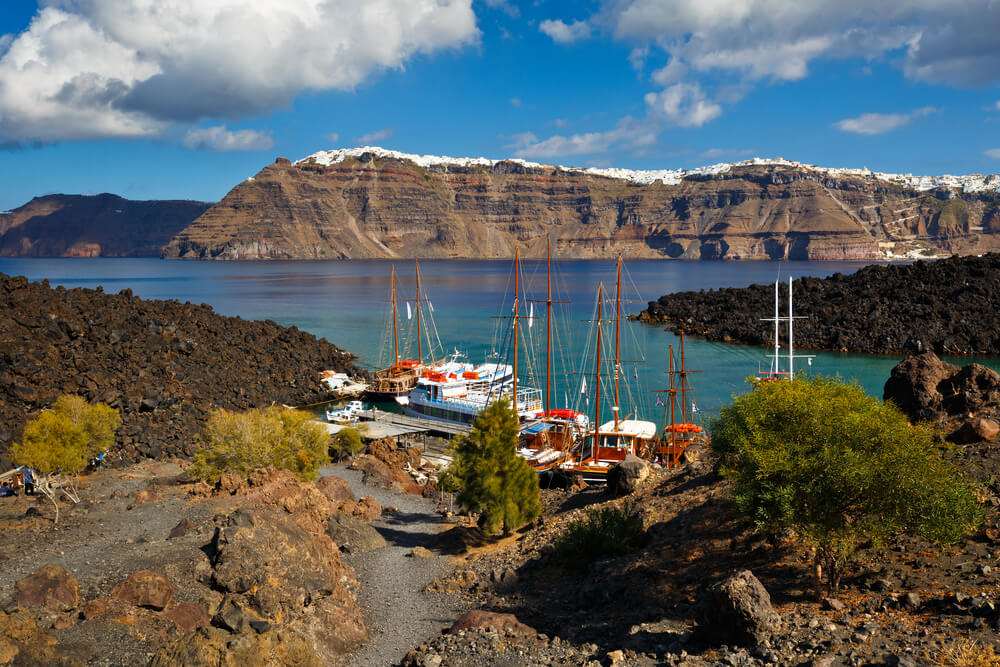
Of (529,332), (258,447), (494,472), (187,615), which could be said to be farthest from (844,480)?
(529,332)

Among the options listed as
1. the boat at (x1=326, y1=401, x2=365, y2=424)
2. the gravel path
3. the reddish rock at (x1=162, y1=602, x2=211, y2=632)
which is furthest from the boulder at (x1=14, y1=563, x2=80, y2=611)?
the boat at (x1=326, y1=401, x2=365, y2=424)

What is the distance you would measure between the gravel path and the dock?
1665cm

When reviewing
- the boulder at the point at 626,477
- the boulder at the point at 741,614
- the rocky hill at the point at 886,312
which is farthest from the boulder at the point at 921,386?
the rocky hill at the point at 886,312

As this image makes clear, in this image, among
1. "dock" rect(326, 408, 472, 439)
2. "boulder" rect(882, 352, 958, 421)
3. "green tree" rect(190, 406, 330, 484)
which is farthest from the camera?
"dock" rect(326, 408, 472, 439)

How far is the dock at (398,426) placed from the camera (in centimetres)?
4433

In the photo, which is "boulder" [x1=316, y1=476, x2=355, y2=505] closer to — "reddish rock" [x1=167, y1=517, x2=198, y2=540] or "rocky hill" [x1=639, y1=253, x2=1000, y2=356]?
"reddish rock" [x1=167, y1=517, x2=198, y2=540]

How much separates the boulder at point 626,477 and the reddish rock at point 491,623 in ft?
29.3

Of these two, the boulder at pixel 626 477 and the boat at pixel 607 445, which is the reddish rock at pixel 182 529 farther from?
the boat at pixel 607 445

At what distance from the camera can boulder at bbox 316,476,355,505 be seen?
27.3 m

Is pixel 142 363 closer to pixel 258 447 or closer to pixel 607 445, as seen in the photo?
pixel 258 447

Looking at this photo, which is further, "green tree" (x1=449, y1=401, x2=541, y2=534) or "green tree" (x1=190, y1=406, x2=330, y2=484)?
"green tree" (x1=190, y1=406, x2=330, y2=484)

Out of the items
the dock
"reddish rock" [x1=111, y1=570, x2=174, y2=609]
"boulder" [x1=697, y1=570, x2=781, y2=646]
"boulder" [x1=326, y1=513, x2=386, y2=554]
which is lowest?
the dock

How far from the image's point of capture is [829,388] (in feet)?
46.3

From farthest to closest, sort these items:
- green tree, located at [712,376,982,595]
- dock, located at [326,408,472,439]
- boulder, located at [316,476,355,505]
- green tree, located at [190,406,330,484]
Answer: dock, located at [326,408,472,439]
boulder, located at [316,476,355,505]
green tree, located at [190,406,330,484]
green tree, located at [712,376,982,595]
